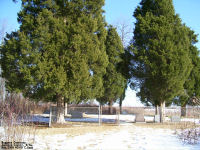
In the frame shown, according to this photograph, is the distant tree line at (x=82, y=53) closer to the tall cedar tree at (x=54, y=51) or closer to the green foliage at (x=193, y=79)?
the tall cedar tree at (x=54, y=51)

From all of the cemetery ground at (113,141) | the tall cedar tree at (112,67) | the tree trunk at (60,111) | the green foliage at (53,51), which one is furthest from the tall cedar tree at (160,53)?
the tall cedar tree at (112,67)

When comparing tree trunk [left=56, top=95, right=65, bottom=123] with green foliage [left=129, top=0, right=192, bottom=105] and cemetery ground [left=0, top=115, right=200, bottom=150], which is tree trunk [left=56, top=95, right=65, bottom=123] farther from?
green foliage [left=129, top=0, right=192, bottom=105]

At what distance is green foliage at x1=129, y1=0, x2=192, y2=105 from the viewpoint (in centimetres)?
1363

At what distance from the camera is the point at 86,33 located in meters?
12.6

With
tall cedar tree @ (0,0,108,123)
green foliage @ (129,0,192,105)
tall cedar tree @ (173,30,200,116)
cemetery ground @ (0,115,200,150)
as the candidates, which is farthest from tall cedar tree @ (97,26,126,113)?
cemetery ground @ (0,115,200,150)

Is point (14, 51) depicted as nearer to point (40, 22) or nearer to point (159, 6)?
point (40, 22)

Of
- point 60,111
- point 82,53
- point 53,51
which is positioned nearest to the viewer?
point 53,51

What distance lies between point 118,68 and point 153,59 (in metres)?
3.41

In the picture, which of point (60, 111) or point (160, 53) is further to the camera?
point (160, 53)

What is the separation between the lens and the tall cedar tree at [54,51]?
11.3 metres

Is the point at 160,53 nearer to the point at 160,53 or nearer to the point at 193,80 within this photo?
the point at 160,53

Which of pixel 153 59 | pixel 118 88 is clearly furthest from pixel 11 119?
pixel 118 88

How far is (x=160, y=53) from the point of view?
13.9 m

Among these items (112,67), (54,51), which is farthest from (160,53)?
(112,67)
